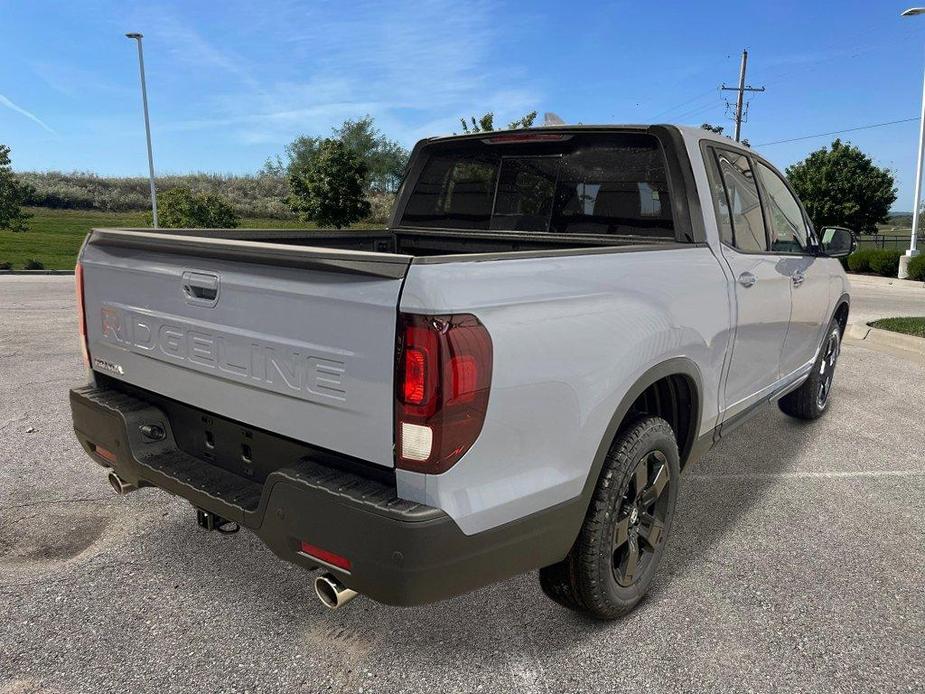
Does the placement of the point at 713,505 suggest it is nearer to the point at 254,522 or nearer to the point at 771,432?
the point at 771,432

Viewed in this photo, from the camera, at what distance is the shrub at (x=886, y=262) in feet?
79.6

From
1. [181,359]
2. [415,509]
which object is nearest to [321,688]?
[415,509]

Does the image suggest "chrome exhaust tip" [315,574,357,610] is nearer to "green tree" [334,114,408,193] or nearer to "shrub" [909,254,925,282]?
"shrub" [909,254,925,282]

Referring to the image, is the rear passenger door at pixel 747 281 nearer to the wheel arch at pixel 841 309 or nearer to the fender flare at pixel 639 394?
the fender flare at pixel 639 394

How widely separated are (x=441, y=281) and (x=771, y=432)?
4.38 meters

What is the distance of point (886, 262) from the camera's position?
2423 centimetres

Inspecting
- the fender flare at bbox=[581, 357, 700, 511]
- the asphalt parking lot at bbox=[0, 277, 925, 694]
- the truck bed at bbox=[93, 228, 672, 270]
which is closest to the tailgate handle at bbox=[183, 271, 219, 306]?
the truck bed at bbox=[93, 228, 672, 270]

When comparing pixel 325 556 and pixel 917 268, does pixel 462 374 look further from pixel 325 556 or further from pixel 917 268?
pixel 917 268

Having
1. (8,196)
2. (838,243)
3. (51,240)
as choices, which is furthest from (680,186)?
(51,240)

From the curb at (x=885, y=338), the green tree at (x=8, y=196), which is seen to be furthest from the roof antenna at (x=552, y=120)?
the green tree at (x=8, y=196)

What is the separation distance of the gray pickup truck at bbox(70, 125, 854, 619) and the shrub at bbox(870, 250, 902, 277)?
2457 centimetres

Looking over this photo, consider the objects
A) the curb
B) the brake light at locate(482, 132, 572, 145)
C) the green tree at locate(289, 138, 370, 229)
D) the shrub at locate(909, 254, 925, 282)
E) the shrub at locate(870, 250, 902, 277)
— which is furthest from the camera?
the green tree at locate(289, 138, 370, 229)

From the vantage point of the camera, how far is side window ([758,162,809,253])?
4125mm

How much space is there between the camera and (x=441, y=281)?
5.99 ft
